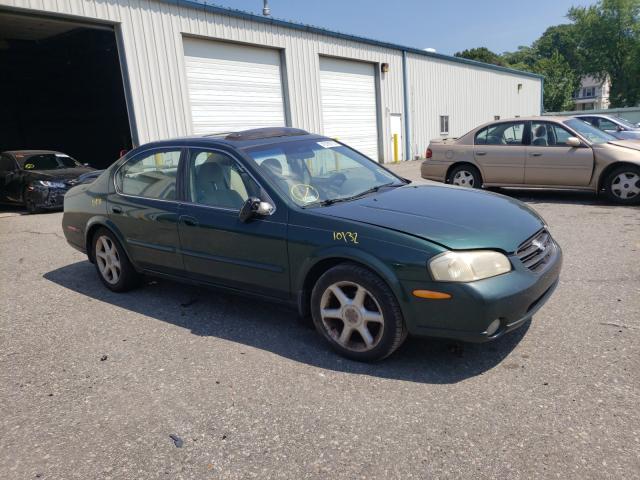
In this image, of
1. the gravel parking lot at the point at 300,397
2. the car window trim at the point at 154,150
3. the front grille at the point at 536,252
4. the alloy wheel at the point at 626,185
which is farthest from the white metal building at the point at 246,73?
the front grille at the point at 536,252

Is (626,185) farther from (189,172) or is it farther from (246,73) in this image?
(246,73)

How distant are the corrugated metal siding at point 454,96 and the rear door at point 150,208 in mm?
18869

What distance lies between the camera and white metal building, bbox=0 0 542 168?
1194 cm

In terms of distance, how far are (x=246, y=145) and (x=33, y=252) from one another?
4.96m

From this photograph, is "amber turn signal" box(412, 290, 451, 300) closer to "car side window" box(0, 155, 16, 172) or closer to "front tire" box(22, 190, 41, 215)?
"front tire" box(22, 190, 41, 215)

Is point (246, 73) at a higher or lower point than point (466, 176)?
higher

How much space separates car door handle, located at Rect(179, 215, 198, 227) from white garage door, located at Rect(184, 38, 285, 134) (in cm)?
978

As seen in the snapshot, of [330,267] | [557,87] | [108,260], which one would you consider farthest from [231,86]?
[557,87]

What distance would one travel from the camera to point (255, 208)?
3670 millimetres

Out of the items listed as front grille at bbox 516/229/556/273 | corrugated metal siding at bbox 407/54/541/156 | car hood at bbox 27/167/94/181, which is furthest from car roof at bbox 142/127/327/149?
corrugated metal siding at bbox 407/54/541/156

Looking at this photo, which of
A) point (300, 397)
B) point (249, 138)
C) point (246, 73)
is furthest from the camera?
point (246, 73)

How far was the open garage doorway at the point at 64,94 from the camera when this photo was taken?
1959 centimetres

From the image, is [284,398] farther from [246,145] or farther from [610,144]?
[610,144]

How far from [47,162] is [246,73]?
19.7 ft
